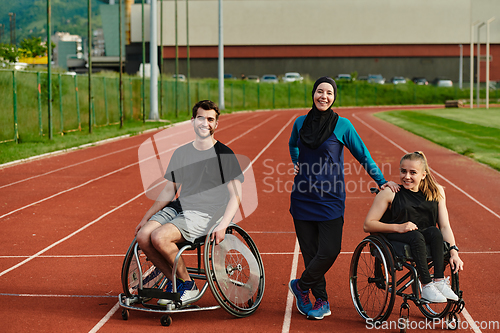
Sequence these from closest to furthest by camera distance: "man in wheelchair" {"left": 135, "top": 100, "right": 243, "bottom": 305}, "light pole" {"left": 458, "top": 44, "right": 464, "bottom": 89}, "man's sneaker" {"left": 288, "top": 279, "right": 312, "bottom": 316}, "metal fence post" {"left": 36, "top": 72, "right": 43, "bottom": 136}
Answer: "man in wheelchair" {"left": 135, "top": 100, "right": 243, "bottom": 305} < "man's sneaker" {"left": 288, "top": 279, "right": 312, "bottom": 316} < "metal fence post" {"left": 36, "top": 72, "right": 43, "bottom": 136} < "light pole" {"left": 458, "top": 44, "right": 464, "bottom": 89}

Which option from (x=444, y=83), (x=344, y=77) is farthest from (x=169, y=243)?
(x=444, y=83)

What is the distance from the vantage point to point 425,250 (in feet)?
15.2

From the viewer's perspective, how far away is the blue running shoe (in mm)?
5078

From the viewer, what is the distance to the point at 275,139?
78.9 ft

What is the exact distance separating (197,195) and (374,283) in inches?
70.0

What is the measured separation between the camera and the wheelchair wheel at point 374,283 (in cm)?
467

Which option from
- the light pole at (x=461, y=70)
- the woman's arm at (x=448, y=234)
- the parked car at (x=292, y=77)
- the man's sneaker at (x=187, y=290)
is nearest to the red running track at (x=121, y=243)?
the man's sneaker at (x=187, y=290)

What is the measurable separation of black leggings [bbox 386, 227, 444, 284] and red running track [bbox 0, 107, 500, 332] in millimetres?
664

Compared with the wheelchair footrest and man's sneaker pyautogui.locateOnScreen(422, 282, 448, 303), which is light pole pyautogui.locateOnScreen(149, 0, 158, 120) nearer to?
the wheelchair footrest

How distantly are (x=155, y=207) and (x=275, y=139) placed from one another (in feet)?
61.9

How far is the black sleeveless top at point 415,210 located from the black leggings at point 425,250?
19 centimetres

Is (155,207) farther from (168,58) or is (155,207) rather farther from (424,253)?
(168,58)

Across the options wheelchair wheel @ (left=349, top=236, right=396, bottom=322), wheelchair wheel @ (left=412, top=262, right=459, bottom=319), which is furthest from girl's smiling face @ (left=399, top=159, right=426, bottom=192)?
wheelchair wheel @ (left=412, top=262, right=459, bottom=319)

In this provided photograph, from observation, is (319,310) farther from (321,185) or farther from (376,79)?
(376,79)
